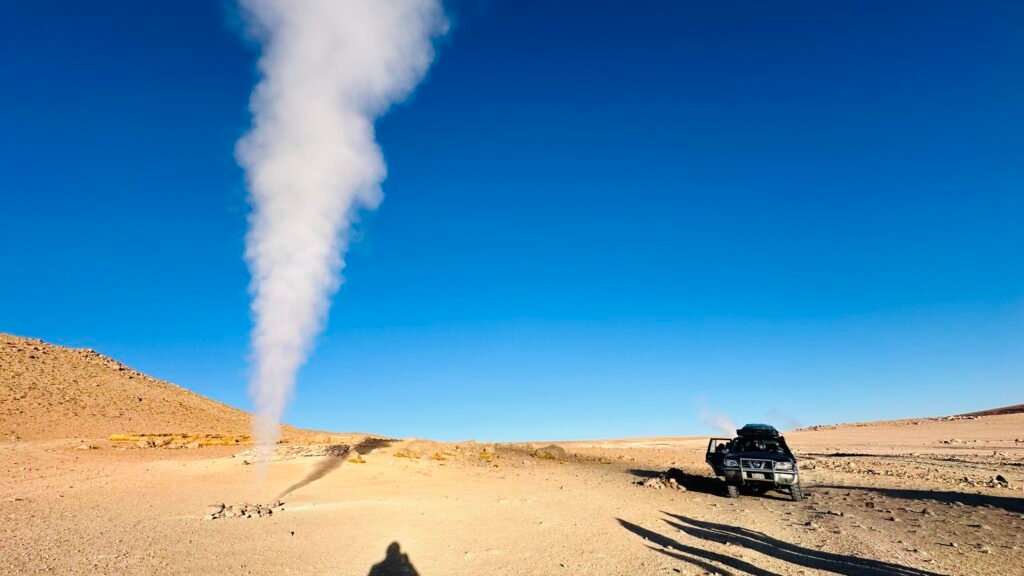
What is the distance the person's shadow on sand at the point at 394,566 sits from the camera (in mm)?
10352

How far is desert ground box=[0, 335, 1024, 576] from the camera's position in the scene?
10.7 metres

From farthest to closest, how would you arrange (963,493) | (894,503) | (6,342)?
1. (6,342)
2. (963,493)
3. (894,503)

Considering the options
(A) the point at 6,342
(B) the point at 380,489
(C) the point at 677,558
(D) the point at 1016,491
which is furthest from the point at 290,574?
(A) the point at 6,342

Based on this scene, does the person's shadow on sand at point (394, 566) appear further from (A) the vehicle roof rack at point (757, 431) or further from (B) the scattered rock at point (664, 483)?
(A) the vehicle roof rack at point (757, 431)

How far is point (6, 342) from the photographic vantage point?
191 ft

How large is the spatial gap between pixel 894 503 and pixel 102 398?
2371 inches

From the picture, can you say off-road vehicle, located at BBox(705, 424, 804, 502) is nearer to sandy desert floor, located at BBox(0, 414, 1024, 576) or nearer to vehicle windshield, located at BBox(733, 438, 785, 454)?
vehicle windshield, located at BBox(733, 438, 785, 454)

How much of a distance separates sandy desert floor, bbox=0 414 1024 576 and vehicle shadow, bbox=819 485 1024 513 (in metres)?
0.10

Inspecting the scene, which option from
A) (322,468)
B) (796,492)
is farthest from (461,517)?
(322,468)

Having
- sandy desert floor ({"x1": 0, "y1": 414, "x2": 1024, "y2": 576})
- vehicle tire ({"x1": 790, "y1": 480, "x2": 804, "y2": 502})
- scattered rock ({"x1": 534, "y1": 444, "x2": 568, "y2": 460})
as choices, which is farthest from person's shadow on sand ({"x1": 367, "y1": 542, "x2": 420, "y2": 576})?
Answer: scattered rock ({"x1": 534, "y1": 444, "x2": 568, "y2": 460})

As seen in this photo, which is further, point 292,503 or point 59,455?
point 59,455

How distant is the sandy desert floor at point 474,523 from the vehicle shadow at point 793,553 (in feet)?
0.17

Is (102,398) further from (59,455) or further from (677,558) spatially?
(677,558)

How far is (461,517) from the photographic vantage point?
16.2 m
